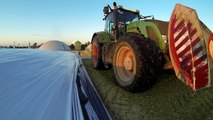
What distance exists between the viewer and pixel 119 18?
5273 millimetres

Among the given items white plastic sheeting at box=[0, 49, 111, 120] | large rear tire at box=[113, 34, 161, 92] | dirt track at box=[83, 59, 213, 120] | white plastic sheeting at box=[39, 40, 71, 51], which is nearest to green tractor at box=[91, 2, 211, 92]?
large rear tire at box=[113, 34, 161, 92]

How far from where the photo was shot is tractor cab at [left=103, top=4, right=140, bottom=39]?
5137 mm

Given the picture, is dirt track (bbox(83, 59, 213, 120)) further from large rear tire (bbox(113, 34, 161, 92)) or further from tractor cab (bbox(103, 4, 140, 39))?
tractor cab (bbox(103, 4, 140, 39))

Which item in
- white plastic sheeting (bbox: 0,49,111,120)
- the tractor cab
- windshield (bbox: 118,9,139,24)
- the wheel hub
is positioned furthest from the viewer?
windshield (bbox: 118,9,139,24)

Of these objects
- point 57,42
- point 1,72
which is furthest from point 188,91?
point 57,42

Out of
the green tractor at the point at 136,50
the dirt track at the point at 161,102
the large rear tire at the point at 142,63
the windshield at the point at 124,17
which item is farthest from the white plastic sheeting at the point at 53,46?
the large rear tire at the point at 142,63

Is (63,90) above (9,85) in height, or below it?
below

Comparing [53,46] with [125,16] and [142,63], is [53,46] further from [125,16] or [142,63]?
[142,63]

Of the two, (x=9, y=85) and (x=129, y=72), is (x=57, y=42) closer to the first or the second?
(x=129, y=72)

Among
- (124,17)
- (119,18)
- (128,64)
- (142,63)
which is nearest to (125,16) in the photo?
(124,17)

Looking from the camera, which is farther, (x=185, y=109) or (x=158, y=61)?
(x=158, y=61)

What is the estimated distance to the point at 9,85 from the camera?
1462 mm

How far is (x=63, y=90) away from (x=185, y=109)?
1.89 m

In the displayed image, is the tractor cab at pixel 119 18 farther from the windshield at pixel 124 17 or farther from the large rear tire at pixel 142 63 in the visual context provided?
the large rear tire at pixel 142 63
